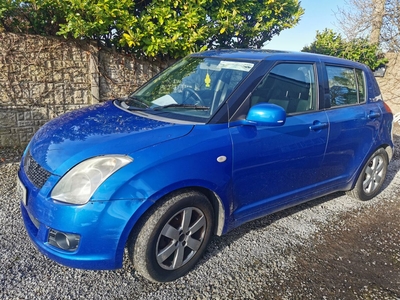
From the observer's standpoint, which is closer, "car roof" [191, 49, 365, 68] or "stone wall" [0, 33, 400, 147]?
"car roof" [191, 49, 365, 68]

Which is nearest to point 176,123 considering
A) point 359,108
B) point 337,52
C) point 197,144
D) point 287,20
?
point 197,144

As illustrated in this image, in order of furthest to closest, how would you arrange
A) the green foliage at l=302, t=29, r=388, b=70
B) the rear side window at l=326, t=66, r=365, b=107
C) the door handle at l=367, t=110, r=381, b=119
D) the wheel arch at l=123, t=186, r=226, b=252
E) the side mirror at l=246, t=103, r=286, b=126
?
1. the green foliage at l=302, t=29, r=388, b=70
2. the door handle at l=367, t=110, r=381, b=119
3. the rear side window at l=326, t=66, r=365, b=107
4. the side mirror at l=246, t=103, r=286, b=126
5. the wheel arch at l=123, t=186, r=226, b=252

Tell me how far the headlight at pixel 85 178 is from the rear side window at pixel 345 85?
244 centimetres

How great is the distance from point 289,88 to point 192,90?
949 millimetres

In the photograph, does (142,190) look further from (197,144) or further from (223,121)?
(223,121)

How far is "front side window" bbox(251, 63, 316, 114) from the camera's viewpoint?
9.60 ft

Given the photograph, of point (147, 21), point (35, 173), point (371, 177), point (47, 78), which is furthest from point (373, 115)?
point (47, 78)

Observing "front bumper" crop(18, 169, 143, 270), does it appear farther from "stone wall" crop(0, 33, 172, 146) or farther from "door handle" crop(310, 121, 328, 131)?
"stone wall" crop(0, 33, 172, 146)

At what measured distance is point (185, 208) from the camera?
239 cm

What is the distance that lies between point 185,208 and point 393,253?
2218mm

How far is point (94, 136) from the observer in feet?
7.84

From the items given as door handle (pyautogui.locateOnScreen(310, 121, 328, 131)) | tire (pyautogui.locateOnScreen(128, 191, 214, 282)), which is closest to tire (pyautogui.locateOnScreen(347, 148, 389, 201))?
door handle (pyautogui.locateOnScreen(310, 121, 328, 131))

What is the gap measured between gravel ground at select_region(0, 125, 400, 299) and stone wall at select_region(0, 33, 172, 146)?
1.83 metres

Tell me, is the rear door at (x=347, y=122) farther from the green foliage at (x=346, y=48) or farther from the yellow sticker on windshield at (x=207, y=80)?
the green foliage at (x=346, y=48)
